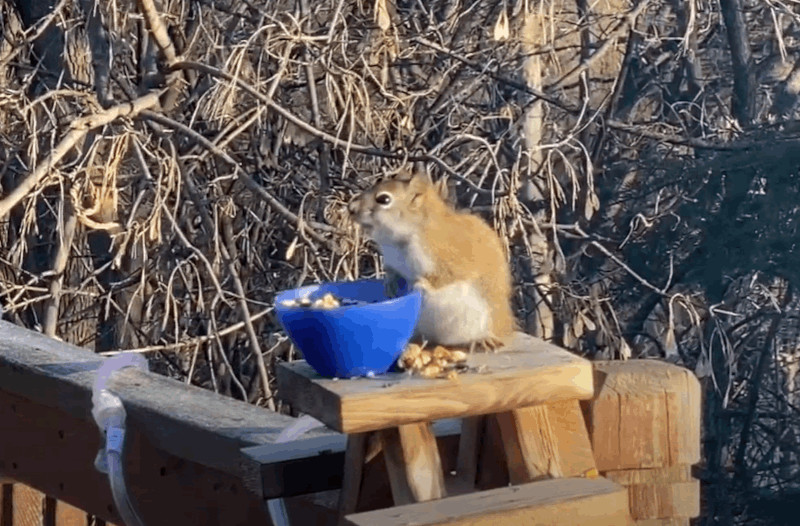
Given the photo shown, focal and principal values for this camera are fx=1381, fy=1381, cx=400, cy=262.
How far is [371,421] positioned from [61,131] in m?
2.92

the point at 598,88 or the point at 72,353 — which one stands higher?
the point at 598,88

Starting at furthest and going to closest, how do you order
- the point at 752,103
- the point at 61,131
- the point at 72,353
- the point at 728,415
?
the point at 752,103, the point at 728,415, the point at 61,131, the point at 72,353

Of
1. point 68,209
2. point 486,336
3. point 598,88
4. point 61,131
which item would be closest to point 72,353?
point 486,336

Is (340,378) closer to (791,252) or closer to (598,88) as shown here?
(791,252)

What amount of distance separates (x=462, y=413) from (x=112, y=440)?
67cm

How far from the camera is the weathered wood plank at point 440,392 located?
1.27 meters

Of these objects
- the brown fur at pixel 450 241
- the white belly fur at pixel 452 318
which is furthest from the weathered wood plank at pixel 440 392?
the brown fur at pixel 450 241

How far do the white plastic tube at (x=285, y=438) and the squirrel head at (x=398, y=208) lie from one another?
0.40 meters

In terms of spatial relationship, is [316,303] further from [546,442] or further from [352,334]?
[546,442]

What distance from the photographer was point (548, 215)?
14.3 feet

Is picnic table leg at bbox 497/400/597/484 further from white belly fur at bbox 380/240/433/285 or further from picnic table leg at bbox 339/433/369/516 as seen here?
white belly fur at bbox 380/240/433/285

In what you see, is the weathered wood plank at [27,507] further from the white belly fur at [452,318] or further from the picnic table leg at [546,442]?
the picnic table leg at [546,442]

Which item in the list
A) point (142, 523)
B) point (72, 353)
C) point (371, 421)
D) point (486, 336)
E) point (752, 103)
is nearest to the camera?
point (371, 421)

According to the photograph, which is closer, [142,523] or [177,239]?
[142,523]
